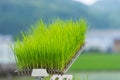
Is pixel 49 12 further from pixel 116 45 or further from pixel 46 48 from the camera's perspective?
pixel 46 48

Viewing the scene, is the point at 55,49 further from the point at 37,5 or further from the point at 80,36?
the point at 37,5

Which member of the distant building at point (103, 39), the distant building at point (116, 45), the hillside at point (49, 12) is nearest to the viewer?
the distant building at point (116, 45)

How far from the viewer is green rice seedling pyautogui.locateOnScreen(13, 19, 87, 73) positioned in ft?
6.38

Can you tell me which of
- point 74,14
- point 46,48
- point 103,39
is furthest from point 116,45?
point 46,48

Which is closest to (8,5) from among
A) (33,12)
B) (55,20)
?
(33,12)

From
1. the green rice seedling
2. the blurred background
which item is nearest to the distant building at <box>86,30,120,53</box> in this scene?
the blurred background

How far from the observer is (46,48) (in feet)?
6.35

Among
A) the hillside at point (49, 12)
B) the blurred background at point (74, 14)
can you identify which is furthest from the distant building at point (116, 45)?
the hillside at point (49, 12)

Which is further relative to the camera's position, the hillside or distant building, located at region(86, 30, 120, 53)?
the hillside

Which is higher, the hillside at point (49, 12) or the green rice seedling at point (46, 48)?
the hillside at point (49, 12)

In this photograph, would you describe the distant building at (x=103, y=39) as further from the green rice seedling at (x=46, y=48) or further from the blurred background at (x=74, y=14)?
the green rice seedling at (x=46, y=48)

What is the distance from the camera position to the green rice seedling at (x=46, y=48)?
194 cm

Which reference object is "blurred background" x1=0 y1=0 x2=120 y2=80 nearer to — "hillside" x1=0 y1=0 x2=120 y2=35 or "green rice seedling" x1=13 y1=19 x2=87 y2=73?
"hillside" x1=0 y1=0 x2=120 y2=35

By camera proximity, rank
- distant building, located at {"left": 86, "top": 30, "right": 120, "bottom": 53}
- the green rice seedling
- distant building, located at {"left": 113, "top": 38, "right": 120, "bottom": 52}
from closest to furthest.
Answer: the green rice seedling < distant building, located at {"left": 113, "top": 38, "right": 120, "bottom": 52} < distant building, located at {"left": 86, "top": 30, "right": 120, "bottom": 53}
